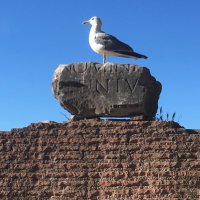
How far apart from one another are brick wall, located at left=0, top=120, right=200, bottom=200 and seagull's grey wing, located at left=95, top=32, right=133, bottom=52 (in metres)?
1.31

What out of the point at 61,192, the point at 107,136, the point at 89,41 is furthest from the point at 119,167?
the point at 89,41

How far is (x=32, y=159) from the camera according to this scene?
7.94 metres

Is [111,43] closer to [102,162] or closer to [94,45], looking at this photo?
[94,45]

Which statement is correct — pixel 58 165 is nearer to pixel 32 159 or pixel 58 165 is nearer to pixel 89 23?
pixel 32 159

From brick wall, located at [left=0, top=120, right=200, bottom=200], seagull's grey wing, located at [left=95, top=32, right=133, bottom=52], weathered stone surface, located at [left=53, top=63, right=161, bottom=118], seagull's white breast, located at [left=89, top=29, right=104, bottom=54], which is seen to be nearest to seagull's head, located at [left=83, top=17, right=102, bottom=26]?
seagull's white breast, located at [left=89, top=29, right=104, bottom=54]

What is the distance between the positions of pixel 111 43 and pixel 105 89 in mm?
836

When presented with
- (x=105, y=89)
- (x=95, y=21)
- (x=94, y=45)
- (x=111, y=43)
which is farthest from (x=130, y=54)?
(x=95, y=21)

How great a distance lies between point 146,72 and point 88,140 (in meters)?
1.51

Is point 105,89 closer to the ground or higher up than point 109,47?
closer to the ground

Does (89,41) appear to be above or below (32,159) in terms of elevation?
above

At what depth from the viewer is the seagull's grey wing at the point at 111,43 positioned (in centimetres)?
827

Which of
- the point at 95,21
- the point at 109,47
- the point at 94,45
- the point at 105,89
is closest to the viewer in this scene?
the point at 105,89

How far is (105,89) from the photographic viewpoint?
26.3 ft

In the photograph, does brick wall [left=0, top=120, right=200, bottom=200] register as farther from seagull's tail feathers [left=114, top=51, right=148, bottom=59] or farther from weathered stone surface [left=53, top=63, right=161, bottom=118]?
seagull's tail feathers [left=114, top=51, right=148, bottom=59]
